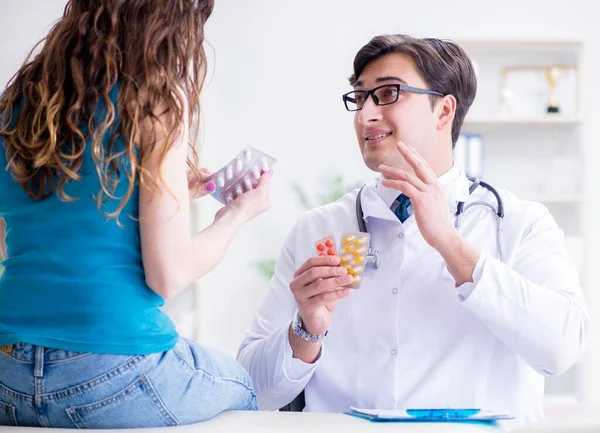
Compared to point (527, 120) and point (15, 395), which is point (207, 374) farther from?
point (527, 120)

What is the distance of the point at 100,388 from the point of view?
4.28 ft

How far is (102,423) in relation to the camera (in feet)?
4.45

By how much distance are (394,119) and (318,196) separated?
3.01m

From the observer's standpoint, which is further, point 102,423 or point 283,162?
point 283,162

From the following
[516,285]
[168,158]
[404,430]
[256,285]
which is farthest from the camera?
[256,285]

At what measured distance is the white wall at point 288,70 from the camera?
5250mm

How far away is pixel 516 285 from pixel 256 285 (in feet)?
11.7

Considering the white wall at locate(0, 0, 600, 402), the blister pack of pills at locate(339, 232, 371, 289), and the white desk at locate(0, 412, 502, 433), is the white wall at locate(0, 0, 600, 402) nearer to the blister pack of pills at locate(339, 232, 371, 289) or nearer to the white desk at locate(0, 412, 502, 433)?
the blister pack of pills at locate(339, 232, 371, 289)

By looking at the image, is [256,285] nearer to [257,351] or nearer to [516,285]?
[257,351]

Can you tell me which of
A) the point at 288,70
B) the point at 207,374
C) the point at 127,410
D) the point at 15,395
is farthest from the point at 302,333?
the point at 288,70

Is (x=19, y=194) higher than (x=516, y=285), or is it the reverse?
(x=19, y=194)

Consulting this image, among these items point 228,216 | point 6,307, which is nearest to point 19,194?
point 6,307

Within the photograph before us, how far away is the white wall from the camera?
17.2ft

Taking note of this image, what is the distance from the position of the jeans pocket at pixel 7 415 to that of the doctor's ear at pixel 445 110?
4.38ft
